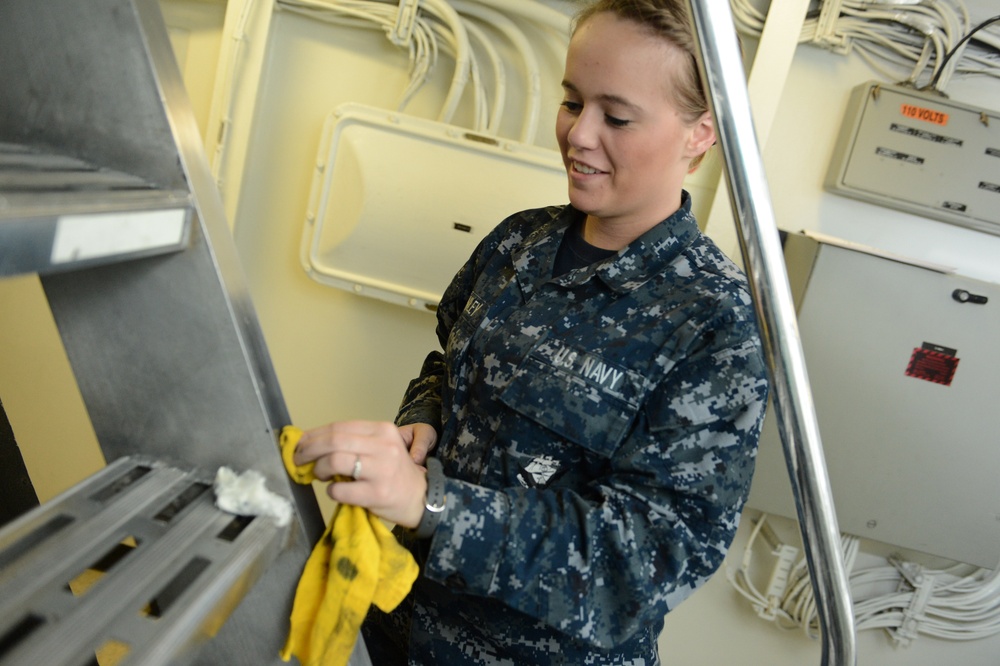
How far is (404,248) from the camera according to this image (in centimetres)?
177

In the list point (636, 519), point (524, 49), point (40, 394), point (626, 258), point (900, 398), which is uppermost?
point (524, 49)

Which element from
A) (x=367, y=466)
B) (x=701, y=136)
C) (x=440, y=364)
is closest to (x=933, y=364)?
(x=701, y=136)

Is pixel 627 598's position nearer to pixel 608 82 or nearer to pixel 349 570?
pixel 349 570

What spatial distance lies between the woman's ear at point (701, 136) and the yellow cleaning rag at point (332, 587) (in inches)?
25.8

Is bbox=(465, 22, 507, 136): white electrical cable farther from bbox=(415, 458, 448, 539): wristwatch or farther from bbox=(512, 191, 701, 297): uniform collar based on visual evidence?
bbox=(415, 458, 448, 539): wristwatch

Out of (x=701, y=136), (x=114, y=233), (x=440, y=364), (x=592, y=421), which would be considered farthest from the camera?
(x=440, y=364)

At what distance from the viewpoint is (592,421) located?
2.92 ft

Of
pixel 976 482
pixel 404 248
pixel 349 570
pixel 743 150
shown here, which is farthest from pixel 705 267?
pixel 976 482

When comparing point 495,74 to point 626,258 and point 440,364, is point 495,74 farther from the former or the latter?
point 626,258

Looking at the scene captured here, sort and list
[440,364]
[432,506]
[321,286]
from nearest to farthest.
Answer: [432,506] → [440,364] → [321,286]

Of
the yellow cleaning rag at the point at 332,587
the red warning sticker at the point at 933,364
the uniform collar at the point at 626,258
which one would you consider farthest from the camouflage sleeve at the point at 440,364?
the red warning sticker at the point at 933,364

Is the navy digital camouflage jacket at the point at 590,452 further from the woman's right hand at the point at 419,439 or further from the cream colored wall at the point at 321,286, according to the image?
the cream colored wall at the point at 321,286

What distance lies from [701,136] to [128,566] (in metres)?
0.84

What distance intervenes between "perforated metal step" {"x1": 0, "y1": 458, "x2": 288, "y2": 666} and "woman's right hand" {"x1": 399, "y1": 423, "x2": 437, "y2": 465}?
429mm
